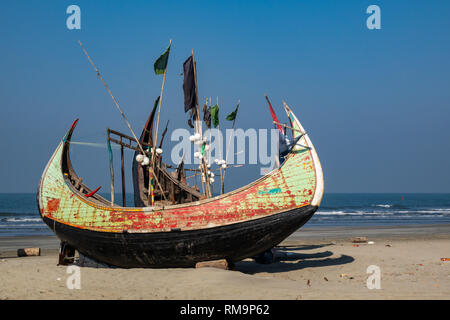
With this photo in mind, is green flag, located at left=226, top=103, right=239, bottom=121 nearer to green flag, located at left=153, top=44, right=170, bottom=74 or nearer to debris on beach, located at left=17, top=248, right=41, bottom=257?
green flag, located at left=153, top=44, right=170, bottom=74

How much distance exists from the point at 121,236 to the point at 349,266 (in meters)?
6.34

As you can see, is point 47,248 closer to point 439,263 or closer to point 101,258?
point 101,258

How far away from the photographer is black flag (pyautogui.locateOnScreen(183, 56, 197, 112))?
40.2 ft

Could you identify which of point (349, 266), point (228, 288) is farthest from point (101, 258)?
point (349, 266)

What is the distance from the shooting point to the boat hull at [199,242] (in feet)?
32.7

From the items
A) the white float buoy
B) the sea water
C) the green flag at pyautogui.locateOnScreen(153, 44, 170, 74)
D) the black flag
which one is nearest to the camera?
the white float buoy

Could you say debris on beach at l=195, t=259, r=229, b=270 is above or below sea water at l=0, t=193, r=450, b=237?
above

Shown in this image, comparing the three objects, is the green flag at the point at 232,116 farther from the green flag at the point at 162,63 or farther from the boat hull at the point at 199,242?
the boat hull at the point at 199,242

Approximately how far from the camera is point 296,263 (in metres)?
12.8

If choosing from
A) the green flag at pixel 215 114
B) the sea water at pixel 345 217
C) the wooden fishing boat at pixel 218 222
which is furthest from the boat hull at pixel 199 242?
the sea water at pixel 345 217

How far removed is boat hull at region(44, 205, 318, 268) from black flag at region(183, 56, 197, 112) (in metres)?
4.00

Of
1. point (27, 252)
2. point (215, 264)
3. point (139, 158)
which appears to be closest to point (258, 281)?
point (215, 264)

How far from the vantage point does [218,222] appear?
32.5 ft

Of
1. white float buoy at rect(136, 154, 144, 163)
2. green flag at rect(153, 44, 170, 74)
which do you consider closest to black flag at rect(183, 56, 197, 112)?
green flag at rect(153, 44, 170, 74)
